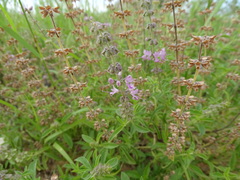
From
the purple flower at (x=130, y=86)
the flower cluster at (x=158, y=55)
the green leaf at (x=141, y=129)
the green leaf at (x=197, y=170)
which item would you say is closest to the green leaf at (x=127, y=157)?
the green leaf at (x=141, y=129)

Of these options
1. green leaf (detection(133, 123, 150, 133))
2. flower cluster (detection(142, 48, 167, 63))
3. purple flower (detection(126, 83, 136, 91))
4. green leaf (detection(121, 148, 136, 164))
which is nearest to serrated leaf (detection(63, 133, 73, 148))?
green leaf (detection(121, 148, 136, 164))

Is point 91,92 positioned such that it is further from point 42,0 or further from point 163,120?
point 42,0

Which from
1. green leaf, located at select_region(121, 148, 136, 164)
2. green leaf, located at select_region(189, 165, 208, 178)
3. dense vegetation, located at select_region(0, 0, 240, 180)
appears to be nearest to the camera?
dense vegetation, located at select_region(0, 0, 240, 180)

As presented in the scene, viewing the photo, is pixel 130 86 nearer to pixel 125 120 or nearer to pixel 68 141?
pixel 125 120

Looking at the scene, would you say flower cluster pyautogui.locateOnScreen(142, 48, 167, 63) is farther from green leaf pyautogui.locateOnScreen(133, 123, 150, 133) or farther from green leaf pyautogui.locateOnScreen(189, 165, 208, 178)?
green leaf pyautogui.locateOnScreen(189, 165, 208, 178)

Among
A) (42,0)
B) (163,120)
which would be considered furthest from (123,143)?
(42,0)

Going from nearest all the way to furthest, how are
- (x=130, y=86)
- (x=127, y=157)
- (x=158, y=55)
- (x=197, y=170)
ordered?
(x=130, y=86), (x=197, y=170), (x=127, y=157), (x=158, y=55)

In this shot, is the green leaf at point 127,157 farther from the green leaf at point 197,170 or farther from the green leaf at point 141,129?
the green leaf at point 197,170

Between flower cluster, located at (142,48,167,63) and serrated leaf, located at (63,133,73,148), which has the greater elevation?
flower cluster, located at (142,48,167,63)

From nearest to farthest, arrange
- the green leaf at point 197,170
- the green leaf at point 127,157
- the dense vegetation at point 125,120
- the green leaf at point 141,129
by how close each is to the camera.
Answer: the dense vegetation at point 125,120 → the green leaf at point 141,129 → the green leaf at point 197,170 → the green leaf at point 127,157

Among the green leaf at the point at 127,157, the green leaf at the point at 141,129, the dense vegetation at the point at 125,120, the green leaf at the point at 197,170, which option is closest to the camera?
the dense vegetation at the point at 125,120

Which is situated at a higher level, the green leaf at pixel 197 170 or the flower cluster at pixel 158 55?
the flower cluster at pixel 158 55

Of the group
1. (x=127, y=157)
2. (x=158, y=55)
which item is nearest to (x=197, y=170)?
(x=127, y=157)
